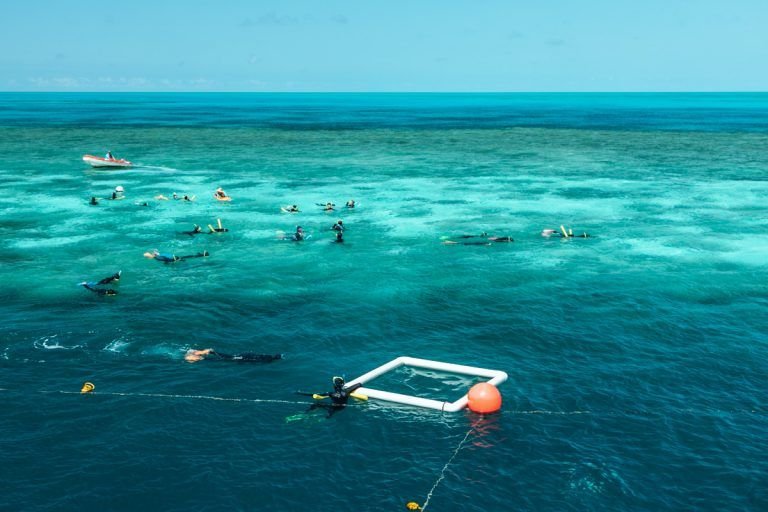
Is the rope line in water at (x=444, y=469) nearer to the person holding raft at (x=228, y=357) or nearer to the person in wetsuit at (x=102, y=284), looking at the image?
the person holding raft at (x=228, y=357)

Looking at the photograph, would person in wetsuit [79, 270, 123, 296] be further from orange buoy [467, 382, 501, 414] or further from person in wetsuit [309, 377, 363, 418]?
orange buoy [467, 382, 501, 414]

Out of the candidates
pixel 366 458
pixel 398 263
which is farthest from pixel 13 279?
pixel 366 458

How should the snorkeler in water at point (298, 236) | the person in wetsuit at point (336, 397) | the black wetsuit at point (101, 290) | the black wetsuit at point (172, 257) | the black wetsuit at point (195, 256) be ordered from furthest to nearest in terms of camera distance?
the snorkeler in water at point (298, 236) < the black wetsuit at point (195, 256) < the black wetsuit at point (172, 257) < the black wetsuit at point (101, 290) < the person in wetsuit at point (336, 397)

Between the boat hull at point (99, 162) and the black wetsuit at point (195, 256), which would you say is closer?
the black wetsuit at point (195, 256)

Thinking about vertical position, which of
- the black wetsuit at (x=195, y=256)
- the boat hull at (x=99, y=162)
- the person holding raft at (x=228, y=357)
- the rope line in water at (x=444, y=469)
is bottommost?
the rope line in water at (x=444, y=469)

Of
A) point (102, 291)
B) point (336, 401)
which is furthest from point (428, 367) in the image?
point (102, 291)

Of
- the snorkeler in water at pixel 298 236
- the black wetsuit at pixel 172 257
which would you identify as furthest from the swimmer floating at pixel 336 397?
the snorkeler in water at pixel 298 236

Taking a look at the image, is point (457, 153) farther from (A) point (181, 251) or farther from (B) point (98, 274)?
(B) point (98, 274)
